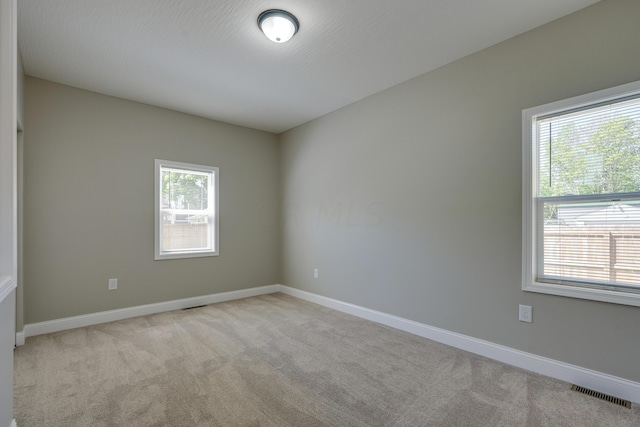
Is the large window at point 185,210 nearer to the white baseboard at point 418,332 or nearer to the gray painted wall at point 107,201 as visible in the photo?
the gray painted wall at point 107,201

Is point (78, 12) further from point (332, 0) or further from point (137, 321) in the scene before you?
point (137, 321)

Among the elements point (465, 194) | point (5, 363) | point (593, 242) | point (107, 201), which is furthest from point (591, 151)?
point (107, 201)

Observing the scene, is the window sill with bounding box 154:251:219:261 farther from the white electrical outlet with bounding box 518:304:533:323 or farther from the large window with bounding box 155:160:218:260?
the white electrical outlet with bounding box 518:304:533:323

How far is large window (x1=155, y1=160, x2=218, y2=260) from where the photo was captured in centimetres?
412

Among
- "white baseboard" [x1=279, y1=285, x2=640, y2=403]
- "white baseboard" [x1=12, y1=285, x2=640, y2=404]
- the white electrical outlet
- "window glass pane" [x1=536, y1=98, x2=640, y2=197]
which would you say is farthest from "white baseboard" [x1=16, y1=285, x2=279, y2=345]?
"window glass pane" [x1=536, y1=98, x2=640, y2=197]

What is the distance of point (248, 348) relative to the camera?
2.90m

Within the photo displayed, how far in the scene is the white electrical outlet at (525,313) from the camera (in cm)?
249

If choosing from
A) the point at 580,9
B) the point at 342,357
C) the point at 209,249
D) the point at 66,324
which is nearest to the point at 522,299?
the point at 342,357

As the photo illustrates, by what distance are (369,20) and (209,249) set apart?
3586 mm

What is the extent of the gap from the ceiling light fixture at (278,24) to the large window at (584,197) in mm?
2020

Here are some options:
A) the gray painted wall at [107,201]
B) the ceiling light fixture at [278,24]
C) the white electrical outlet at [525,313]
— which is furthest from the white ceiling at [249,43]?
the white electrical outlet at [525,313]

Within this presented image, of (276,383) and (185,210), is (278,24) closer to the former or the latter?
(276,383)

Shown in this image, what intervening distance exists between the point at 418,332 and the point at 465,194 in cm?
150

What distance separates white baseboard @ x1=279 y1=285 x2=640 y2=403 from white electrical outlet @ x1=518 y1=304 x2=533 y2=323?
0.27m
